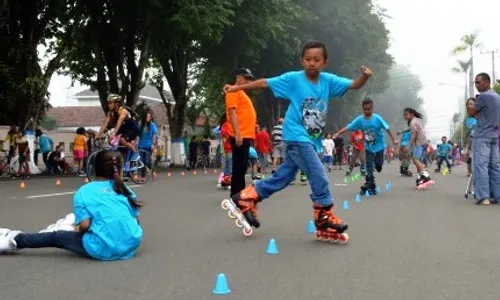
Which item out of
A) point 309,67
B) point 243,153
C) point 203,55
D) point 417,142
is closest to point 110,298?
point 309,67

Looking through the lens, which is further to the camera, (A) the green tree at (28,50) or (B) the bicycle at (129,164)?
(A) the green tree at (28,50)

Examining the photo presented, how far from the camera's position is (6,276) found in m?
4.43

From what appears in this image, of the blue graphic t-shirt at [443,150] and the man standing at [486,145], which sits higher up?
the man standing at [486,145]

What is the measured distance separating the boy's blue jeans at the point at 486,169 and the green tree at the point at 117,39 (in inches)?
506

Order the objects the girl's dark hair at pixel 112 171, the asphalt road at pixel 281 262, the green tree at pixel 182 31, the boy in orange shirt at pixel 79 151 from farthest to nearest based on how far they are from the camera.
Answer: the boy in orange shirt at pixel 79 151 → the green tree at pixel 182 31 → the girl's dark hair at pixel 112 171 → the asphalt road at pixel 281 262

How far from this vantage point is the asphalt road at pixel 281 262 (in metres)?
4.03

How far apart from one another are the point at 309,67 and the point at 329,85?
31 cm

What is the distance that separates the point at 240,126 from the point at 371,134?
362cm

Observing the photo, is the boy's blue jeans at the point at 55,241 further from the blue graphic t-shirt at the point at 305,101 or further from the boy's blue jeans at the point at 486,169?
the boy's blue jeans at the point at 486,169

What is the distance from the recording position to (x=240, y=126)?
8586 mm

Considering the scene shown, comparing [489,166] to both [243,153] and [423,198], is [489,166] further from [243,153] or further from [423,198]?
[243,153]

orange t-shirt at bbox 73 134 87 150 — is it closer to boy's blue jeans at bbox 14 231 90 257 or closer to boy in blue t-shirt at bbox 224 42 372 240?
boy in blue t-shirt at bbox 224 42 372 240

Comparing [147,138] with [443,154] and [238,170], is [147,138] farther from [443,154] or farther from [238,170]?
[443,154]

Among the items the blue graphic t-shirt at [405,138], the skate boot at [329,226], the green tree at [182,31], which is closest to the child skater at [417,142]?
the blue graphic t-shirt at [405,138]
